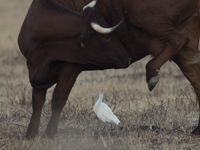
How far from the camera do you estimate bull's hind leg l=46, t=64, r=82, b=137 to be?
752 centimetres

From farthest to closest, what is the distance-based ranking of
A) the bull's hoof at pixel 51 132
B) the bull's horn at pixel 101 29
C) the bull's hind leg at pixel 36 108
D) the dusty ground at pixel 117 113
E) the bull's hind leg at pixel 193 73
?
the bull's hind leg at pixel 193 73 → the bull's hind leg at pixel 36 108 → the bull's hoof at pixel 51 132 → the bull's horn at pixel 101 29 → the dusty ground at pixel 117 113

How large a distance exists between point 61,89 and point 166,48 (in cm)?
127

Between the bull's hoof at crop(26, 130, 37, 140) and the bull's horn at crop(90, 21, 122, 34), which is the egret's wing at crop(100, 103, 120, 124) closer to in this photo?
the bull's hoof at crop(26, 130, 37, 140)

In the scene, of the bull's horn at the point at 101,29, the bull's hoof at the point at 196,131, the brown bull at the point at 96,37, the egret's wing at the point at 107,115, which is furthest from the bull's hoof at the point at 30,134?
the bull's hoof at the point at 196,131

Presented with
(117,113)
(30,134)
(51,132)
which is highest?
(51,132)

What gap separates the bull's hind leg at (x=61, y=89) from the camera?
7516 millimetres

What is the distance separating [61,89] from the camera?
297 inches

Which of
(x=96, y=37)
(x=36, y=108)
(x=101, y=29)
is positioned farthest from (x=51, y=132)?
(x=101, y=29)

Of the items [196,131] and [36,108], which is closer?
[196,131]

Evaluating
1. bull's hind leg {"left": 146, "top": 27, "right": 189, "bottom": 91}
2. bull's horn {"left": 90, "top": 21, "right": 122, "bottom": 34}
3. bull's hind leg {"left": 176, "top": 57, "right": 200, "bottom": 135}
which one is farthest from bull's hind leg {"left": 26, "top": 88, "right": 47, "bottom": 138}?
bull's hind leg {"left": 176, "top": 57, "right": 200, "bottom": 135}

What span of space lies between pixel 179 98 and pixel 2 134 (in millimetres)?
3151

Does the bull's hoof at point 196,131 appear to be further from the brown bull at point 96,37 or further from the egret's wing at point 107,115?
the egret's wing at point 107,115

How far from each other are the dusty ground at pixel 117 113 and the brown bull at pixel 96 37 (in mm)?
390

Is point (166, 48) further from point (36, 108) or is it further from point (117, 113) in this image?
point (117, 113)
